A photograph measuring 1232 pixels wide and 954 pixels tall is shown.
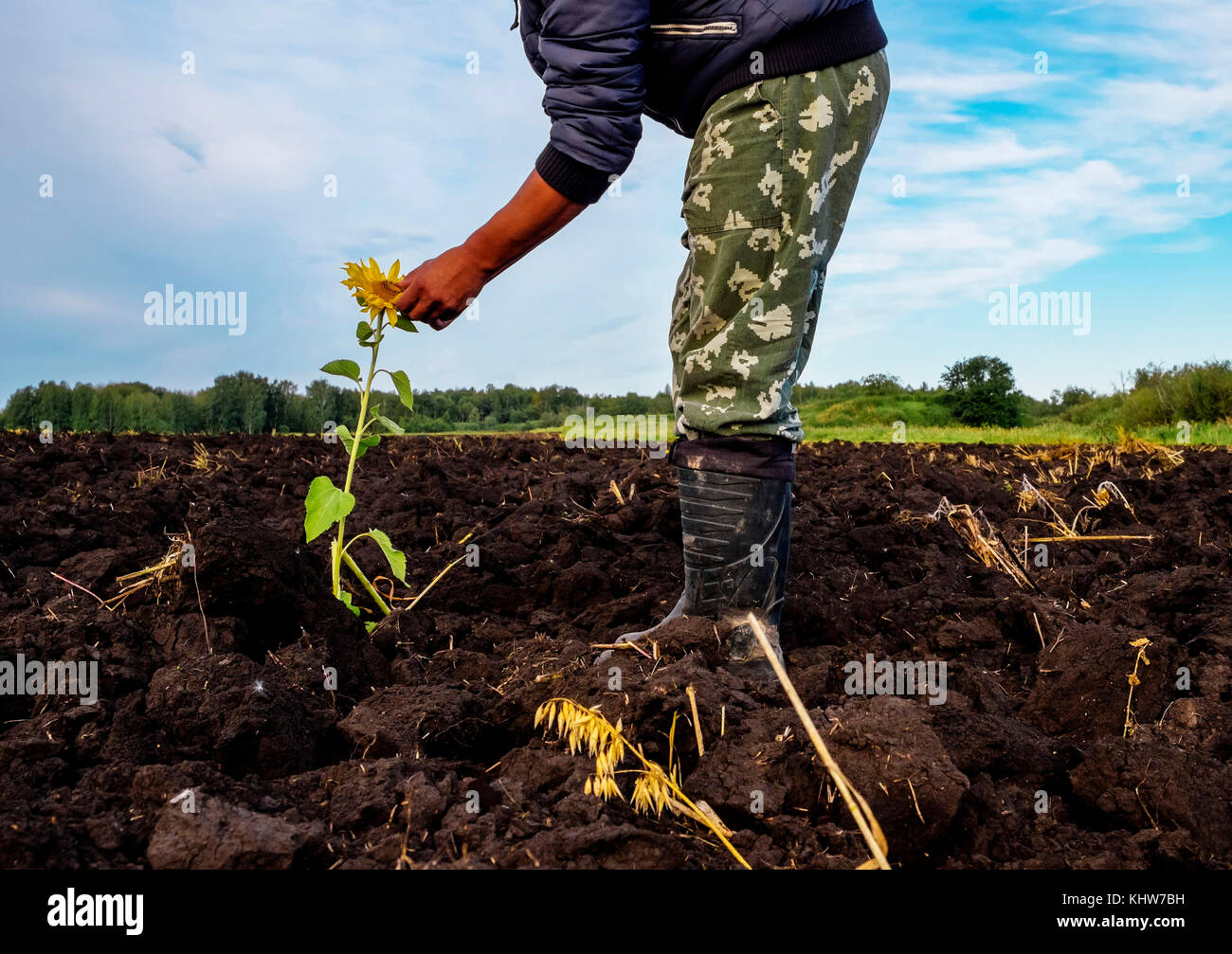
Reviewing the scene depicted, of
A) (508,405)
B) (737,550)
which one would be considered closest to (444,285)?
(737,550)

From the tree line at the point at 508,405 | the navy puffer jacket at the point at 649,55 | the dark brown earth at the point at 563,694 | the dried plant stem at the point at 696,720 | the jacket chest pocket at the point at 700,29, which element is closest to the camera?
the dark brown earth at the point at 563,694

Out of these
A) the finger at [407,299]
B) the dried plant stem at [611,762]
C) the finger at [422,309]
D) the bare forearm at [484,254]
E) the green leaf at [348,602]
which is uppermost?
the bare forearm at [484,254]

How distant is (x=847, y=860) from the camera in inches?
62.7

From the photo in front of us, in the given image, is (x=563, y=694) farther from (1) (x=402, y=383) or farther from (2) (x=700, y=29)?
(2) (x=700, y=29)

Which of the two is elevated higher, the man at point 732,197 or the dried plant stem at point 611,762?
the man at point 732,197

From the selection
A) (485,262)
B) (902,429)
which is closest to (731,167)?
(485,262)

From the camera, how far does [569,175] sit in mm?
2301

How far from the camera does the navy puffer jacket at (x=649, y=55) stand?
2.28 metres

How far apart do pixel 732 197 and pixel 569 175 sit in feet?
1.45

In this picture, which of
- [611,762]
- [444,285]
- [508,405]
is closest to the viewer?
[611,762]

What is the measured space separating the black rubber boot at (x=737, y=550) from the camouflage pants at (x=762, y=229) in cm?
16

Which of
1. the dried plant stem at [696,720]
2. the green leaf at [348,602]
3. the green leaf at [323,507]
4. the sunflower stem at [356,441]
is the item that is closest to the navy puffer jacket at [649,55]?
the sunflower stem at [356,441]

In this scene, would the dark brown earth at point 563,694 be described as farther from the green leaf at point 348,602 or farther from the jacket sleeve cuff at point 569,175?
the jacket sleeve cuff at point 569,175
